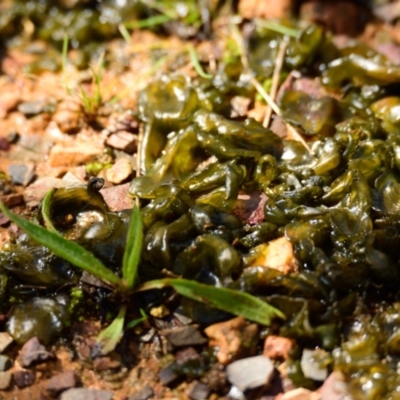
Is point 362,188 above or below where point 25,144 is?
above

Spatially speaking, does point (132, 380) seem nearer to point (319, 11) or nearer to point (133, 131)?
point (133, 131)

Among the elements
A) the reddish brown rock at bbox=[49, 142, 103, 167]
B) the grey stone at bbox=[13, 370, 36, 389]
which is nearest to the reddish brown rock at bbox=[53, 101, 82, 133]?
the reddish brown rock at bbox=[49, 142, 103, 167]

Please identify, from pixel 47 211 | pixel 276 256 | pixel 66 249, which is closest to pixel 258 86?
pixel 276 256

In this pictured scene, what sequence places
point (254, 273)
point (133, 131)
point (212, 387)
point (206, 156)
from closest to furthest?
point (212, 387)
point (254, 273)
point (206, 156)
point (133, 131)

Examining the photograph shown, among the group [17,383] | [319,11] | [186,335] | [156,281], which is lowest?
[17,383]

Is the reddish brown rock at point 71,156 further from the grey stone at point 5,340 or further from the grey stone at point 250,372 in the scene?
the grey stone at point 250,372

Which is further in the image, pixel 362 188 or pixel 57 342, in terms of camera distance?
pixel 362 188

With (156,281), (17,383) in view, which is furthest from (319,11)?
(17,383)
